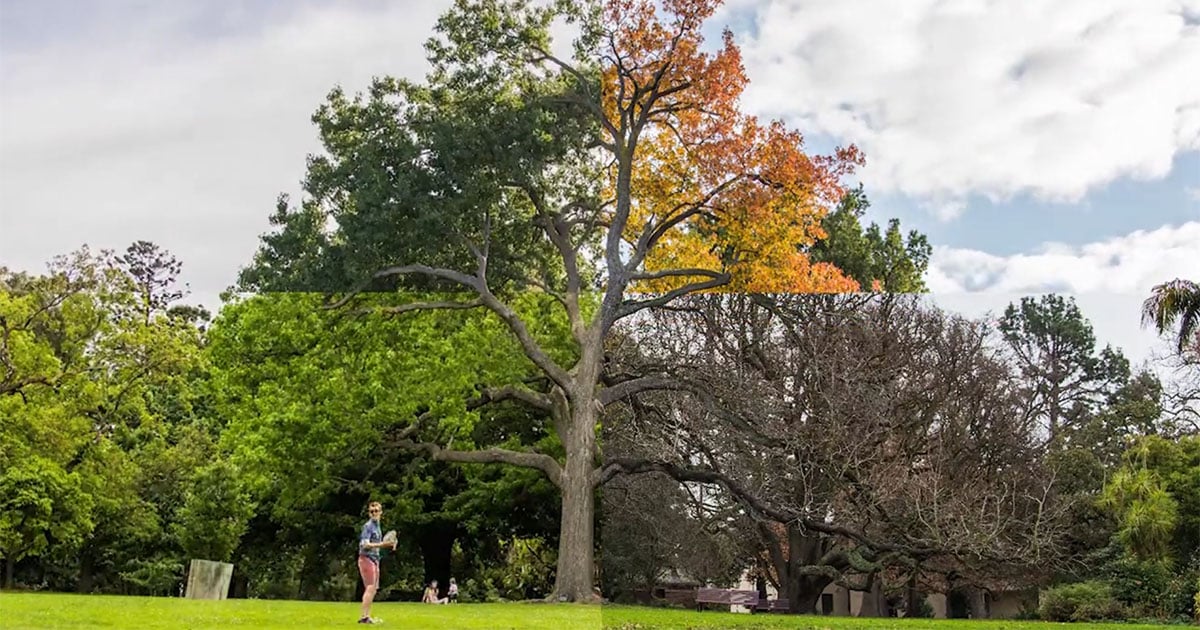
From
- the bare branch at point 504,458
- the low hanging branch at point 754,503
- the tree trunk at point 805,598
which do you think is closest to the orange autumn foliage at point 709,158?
the bare branch at point 504,458

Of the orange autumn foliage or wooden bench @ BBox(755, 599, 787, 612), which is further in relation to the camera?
the orange autumn foliage

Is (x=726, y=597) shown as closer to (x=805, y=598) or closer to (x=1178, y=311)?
(x=805, y=598)

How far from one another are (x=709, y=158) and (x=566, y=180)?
79.4 inches

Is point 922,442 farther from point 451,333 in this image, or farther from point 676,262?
point 451,333

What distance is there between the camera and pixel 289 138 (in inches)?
599

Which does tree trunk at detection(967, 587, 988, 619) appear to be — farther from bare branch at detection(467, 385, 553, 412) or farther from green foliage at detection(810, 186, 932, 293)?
green foliage at detection(810, 186, 932, 293)

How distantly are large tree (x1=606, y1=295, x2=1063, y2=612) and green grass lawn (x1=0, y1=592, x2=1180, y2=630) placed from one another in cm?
40

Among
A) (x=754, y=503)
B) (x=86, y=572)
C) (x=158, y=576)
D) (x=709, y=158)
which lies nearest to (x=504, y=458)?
(x=158, y=576)

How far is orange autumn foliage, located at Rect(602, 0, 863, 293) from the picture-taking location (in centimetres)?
1396

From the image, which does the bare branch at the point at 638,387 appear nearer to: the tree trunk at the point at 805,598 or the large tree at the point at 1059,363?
the tree trunk at the point at 805,598

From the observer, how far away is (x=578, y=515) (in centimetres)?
1351

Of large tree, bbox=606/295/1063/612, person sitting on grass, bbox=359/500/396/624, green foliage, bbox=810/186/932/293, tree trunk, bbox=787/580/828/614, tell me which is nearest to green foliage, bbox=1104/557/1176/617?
large tree, bbox=606/295/1063/612

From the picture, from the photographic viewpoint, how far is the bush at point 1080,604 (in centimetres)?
839

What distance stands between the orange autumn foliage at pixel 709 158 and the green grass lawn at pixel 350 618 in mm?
5137
